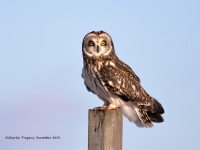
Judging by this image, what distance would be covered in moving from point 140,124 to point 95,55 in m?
→ 1.45

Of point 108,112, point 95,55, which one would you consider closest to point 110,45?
point 95,55

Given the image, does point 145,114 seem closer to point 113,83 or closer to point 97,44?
point 113,83

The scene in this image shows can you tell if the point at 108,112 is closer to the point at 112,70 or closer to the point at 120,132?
the point at 120,132

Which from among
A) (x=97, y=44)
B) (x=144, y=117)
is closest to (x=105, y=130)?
(x=144, y=117)

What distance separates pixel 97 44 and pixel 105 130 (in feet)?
12.2

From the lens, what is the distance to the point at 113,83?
6930 mm

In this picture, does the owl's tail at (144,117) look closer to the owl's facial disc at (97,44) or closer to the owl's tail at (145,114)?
the owl's tail at (145,114)

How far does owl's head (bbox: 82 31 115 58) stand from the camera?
24.2ft

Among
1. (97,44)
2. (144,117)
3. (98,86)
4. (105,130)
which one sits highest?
(97,44)

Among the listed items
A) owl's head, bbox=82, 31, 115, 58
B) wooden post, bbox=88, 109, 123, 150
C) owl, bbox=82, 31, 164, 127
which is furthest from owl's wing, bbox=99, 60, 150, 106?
wooden post, bbox=88, 109, 123, 150

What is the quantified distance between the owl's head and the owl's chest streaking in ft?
0.75

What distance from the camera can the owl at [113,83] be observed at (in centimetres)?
687

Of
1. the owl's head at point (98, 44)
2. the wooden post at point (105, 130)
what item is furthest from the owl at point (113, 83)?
the wooden post at point (105, 130)

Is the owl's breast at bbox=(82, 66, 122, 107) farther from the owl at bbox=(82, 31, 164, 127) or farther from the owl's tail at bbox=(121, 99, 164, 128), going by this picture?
the owl's tail at bbox=(121, 99, 164, 128)
